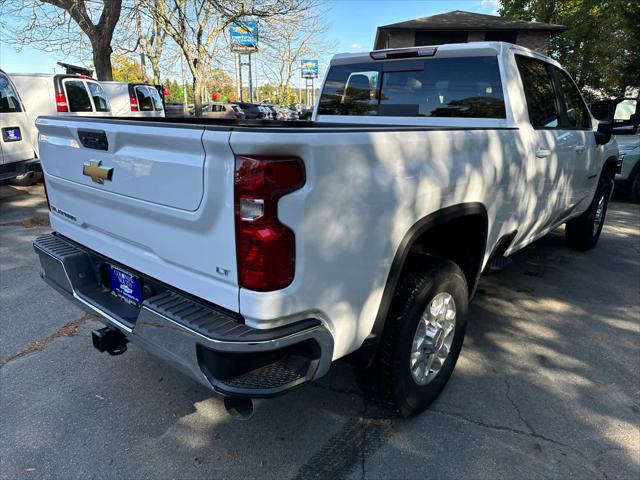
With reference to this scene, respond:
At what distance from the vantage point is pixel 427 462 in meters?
2.29

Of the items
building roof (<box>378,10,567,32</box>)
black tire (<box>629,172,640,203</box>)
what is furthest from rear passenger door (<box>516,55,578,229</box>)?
building roof (<box>378,10,567,32</box>)

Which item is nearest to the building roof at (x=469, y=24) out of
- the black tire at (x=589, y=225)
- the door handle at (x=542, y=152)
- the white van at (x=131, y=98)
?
the white van at (x=131, y=98)

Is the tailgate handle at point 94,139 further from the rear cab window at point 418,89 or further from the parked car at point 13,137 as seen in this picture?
the parked car at point 13,137

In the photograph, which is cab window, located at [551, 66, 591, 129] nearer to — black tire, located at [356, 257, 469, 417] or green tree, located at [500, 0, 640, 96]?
black tire, located at [356, 257, 469, 417]

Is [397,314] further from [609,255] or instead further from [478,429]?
[609,255]

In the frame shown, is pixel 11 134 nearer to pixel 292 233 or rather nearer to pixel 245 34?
pixel 292 233

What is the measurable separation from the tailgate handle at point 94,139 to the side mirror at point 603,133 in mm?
4423

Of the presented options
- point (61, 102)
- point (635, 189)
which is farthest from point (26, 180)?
point (635, 189)

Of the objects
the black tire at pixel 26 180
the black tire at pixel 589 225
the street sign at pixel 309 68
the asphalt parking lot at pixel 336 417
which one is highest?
the street sign at pixel 309 68

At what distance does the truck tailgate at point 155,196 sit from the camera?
169cm

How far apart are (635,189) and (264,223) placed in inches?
391

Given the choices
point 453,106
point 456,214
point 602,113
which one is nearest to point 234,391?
point 456,214

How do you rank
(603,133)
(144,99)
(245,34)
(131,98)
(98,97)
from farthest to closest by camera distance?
(245,34), (144,99), (131,98), (98,97), (603,133)

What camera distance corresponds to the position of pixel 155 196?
1927 mm
